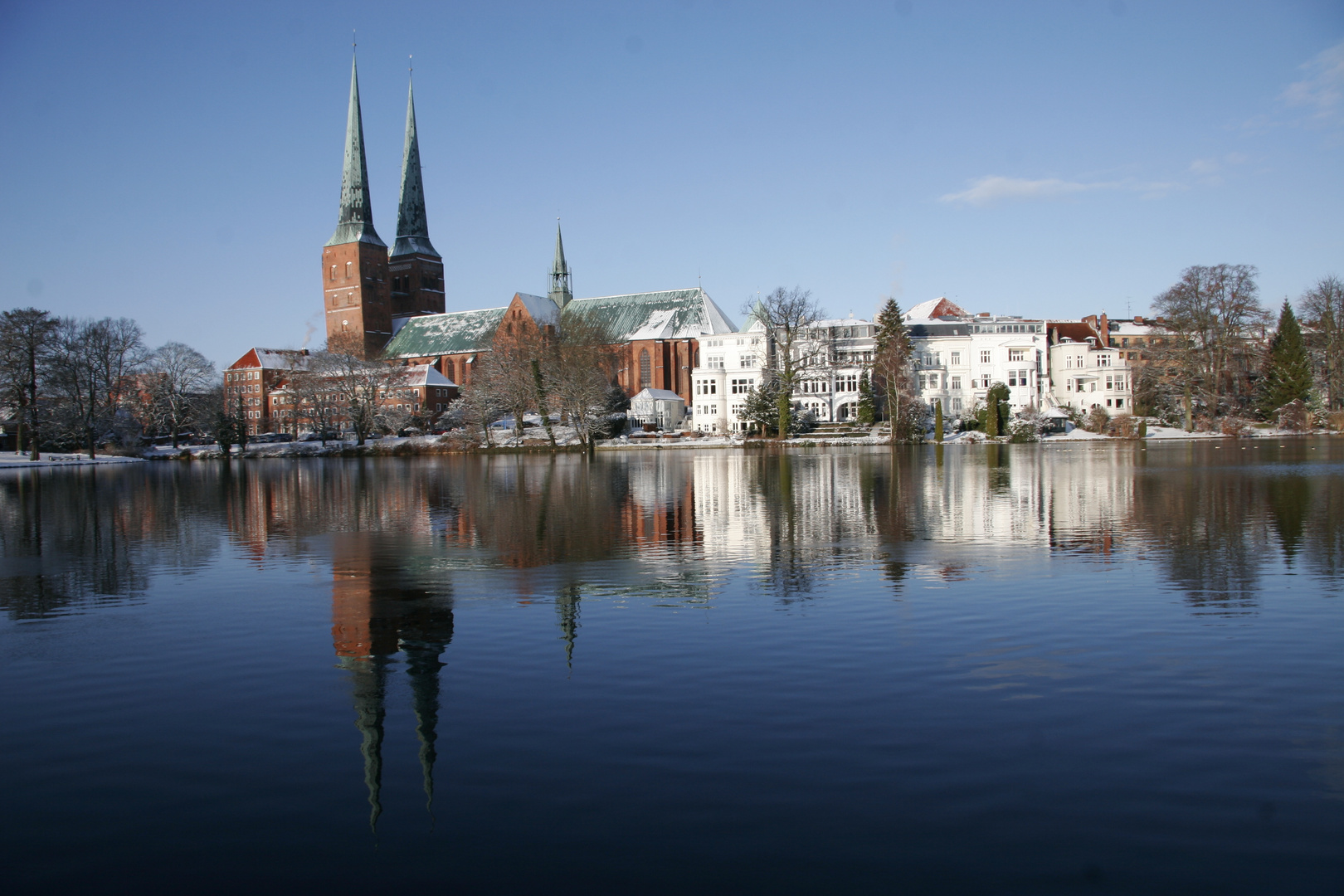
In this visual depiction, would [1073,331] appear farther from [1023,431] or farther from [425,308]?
[425,308]

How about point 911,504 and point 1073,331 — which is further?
point 1073,331

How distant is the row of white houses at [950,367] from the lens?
259 feet

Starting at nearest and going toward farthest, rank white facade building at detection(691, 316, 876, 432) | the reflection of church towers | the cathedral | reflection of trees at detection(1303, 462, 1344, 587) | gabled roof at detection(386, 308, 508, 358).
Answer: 1. the reflection of church towers
2. reflection of trees at detection(1303, 462, 1344, 587)
3. white facade building at detection(691, 316, 876, 432)
4. the cathedral
5. gabled roof at detection(386, 308, 508, 358)

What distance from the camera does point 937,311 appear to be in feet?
297

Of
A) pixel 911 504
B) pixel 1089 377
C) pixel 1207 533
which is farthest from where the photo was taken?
pixel 1089 377

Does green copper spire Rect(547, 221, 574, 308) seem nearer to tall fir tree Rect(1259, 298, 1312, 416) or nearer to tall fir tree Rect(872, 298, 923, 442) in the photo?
tall fir tree Rect(872, 298, 923, 442)

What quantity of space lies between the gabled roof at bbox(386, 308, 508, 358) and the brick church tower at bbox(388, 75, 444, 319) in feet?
8.88

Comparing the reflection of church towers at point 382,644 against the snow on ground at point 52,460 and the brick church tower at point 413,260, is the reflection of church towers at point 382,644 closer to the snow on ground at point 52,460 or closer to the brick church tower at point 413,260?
the snow on ground at point 52,460

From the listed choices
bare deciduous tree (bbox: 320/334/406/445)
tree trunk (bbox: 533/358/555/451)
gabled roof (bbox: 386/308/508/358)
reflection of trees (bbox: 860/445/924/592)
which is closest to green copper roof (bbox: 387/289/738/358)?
gabled roof (bbox: 386/308/508/358)

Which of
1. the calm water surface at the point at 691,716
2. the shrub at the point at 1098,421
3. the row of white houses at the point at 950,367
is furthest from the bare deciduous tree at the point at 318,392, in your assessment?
the calm water surface at the point at 691,716

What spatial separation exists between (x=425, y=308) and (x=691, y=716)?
112m

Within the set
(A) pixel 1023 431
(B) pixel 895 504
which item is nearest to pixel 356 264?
(A) pixel 1023 431

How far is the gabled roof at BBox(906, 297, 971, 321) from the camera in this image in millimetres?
89625

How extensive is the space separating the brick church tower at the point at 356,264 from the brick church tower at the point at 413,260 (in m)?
4.35
